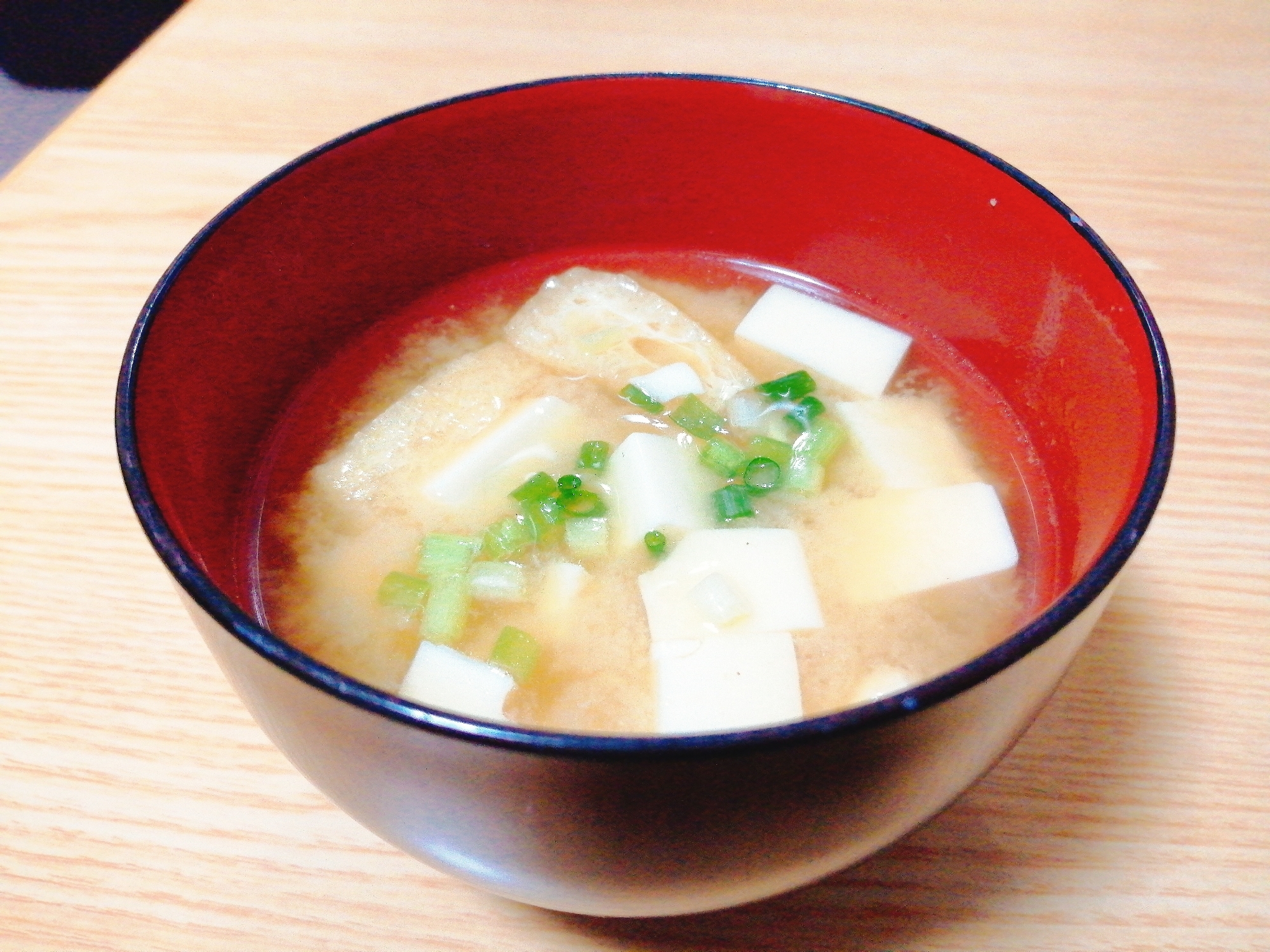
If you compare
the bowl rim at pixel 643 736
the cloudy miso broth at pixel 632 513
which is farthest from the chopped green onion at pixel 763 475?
the bowl rim at pixel 643 736

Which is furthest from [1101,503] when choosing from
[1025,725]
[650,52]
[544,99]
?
[650,52]

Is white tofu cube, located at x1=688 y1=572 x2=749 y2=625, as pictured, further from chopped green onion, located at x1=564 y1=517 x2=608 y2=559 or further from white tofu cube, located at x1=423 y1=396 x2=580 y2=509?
white tofu cube, located at x1=423 y1=396 x2=580 y2=509

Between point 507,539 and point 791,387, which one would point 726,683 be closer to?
point 507,539

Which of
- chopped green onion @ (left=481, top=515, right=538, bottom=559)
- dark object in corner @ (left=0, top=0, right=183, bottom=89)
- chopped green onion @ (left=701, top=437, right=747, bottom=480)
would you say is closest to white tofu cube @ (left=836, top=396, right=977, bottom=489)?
chopped green onion @ (left=701, top=437, right=747, bottom=480)

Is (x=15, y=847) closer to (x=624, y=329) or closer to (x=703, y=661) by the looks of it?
(x=703, y=661)

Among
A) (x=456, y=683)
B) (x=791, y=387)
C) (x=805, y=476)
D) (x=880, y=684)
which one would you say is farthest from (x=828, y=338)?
(x=456, y=683)
